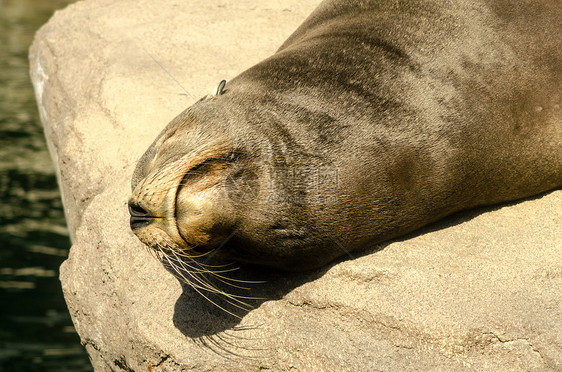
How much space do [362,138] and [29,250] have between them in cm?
585

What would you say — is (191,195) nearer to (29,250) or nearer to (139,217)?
(139,217)

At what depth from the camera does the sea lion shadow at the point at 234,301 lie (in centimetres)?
395

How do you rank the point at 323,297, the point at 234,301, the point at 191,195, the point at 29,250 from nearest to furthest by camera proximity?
the point at 191,195 → the point at 323,297 → the point at 234,301 → the point at 29,250

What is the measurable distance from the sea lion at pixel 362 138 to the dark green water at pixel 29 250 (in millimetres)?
3703

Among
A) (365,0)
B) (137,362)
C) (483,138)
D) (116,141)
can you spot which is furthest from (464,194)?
(116,141)

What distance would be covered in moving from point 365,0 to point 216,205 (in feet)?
6.33

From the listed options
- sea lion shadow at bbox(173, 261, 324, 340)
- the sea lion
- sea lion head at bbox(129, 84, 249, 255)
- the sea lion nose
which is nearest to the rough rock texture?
sea lion shadow at bbox(173, 261, 324, 340)

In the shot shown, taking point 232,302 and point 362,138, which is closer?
point 362,138

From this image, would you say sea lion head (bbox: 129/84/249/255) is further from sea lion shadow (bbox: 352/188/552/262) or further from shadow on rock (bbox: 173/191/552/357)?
sea lion shadow (bbox: 352/188/552/262)

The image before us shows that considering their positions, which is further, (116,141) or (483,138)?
(116,141)

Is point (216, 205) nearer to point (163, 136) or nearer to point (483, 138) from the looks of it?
point (163, 136)

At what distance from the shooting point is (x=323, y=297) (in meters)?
3.87

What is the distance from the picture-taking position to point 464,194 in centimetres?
414

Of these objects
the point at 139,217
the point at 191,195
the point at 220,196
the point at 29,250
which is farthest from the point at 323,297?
the point at 29,250
